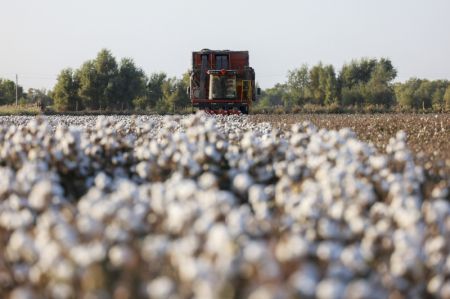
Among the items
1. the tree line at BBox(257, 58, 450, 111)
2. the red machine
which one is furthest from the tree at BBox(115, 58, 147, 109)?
the red machine

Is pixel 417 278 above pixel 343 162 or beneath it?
beneath

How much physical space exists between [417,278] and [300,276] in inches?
53.6

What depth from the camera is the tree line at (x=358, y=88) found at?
71.1m

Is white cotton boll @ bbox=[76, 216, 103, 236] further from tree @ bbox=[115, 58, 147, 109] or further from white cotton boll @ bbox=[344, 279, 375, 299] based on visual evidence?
tree @ bbox=[115, 58, 147, 109]

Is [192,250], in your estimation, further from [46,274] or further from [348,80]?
[348,80]

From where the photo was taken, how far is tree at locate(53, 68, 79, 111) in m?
64.4

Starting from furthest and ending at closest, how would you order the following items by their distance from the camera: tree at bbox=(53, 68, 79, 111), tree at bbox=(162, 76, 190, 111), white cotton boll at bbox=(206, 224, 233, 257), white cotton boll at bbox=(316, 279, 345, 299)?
1. tree at bbox=(162, 76, 190, 111)
2. tree at bbox=(53, 68, 79, 111)
3. white cotton boll at bbox=(206, 224, 233, 257)
4. white cotton boll at bbox=(316, 279, 345, 299)

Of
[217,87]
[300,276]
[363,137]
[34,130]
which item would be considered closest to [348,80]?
[217,87]

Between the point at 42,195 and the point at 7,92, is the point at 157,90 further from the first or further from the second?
the point at 42,195

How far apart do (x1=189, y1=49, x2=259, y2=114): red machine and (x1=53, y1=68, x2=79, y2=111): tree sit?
30.7m

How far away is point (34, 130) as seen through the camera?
9.13 meters

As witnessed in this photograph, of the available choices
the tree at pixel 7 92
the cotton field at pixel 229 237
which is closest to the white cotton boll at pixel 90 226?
the cotton field at pixel 229 237

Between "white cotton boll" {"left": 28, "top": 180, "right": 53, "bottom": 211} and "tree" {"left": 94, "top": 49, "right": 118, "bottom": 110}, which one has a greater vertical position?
"tree" {"left": 94, "top": 49, "right": 118, "bottom": 110}

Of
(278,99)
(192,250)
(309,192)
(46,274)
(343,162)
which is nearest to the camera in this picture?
(192,250)
